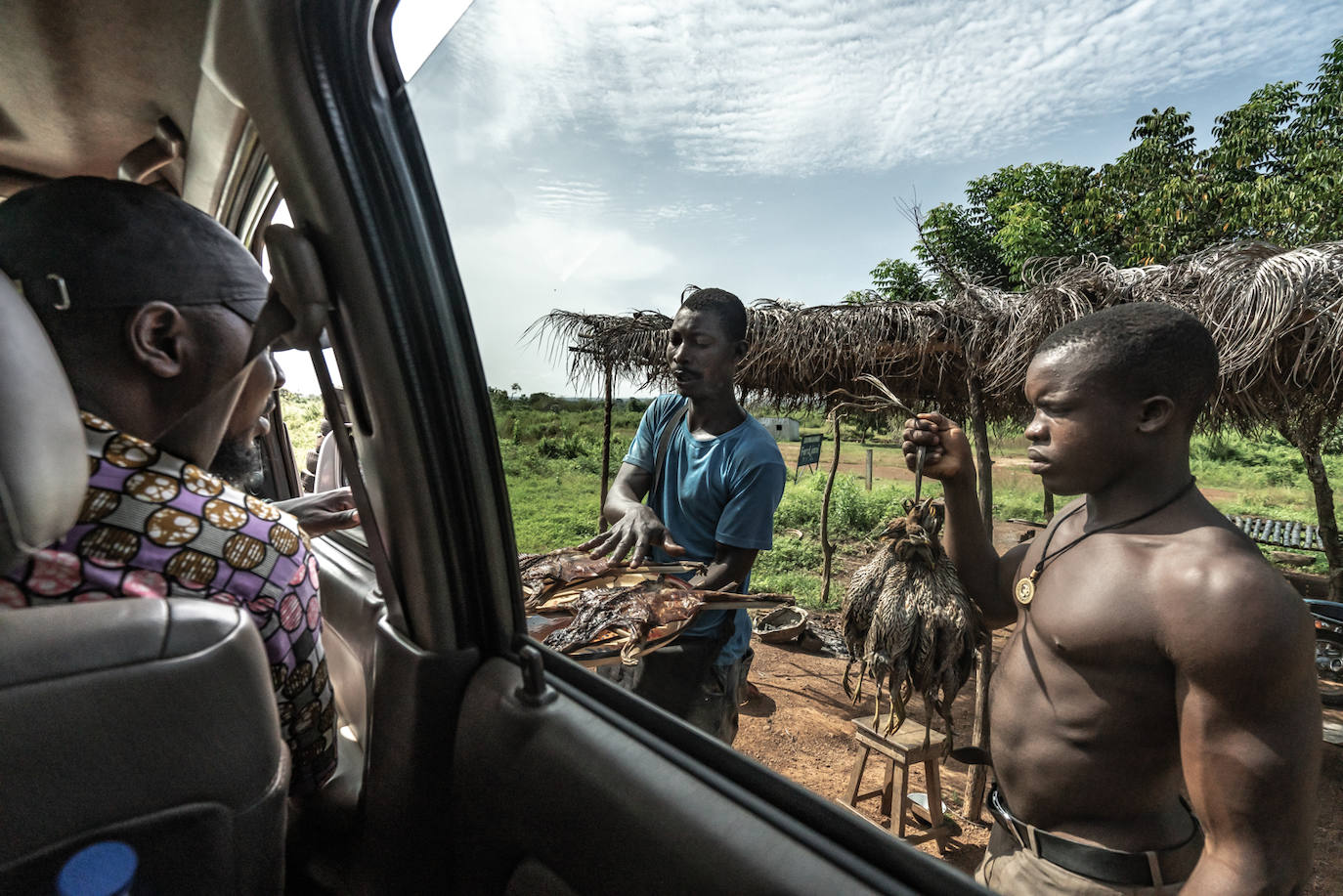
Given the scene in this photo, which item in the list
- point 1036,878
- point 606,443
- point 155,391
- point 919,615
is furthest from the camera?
point 606,443

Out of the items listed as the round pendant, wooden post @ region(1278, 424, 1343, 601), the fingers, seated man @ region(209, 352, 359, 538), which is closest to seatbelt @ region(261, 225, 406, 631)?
seated man @ region(209, 352, 359, 538)

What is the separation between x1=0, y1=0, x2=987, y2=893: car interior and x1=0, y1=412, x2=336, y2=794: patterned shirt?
0.40 feet

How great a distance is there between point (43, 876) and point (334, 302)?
2.41 feet

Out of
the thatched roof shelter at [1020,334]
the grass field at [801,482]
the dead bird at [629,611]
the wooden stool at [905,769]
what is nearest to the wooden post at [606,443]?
the grass field at [801,482]

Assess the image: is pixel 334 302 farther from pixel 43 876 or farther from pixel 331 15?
pixel 43 876

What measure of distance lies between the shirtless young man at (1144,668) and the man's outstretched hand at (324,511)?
1.55 metres

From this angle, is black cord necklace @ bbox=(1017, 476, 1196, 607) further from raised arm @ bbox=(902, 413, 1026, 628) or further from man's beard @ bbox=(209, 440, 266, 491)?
man's beard @ bbox=(209, 440, 266, 491)

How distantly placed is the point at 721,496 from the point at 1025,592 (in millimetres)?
1169

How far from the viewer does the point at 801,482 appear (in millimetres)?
22031

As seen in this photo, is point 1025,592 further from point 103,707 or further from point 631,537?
point 103,707

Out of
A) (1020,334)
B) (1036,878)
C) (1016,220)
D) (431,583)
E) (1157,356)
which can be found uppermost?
(1016,220)

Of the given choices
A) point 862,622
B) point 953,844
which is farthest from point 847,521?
point 862,622

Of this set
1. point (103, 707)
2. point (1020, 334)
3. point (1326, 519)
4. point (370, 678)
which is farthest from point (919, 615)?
point (1326, 519)

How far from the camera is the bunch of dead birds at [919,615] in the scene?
212 centimetres
